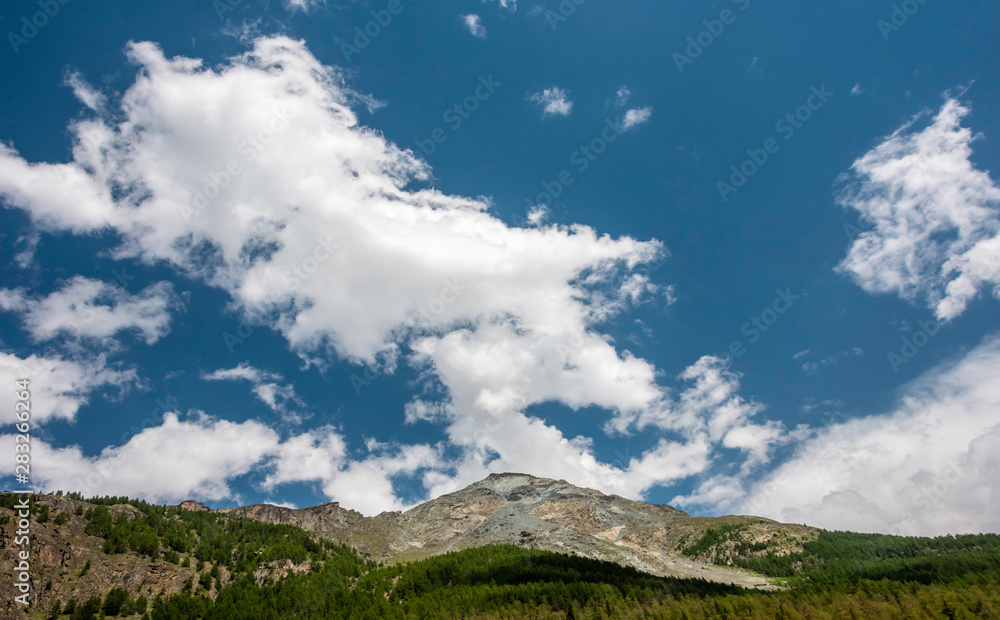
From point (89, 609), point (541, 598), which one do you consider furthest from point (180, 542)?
point (541, 598)

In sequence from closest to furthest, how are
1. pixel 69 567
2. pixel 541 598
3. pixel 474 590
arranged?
pixel 69 567
pixel 541 598
pixel 474 590

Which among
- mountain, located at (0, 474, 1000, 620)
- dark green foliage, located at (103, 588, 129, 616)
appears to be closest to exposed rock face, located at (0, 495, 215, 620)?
mountain, located at (0, 474, 1000, 620)

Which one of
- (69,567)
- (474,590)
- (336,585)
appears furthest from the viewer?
(336,585)

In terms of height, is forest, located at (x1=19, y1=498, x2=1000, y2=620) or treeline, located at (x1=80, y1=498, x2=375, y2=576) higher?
treeline, located at (x1=80, y1=498, x2=375, y2=576)

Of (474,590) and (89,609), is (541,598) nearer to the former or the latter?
(474,590)

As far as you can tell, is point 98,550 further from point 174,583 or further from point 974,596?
point 974,596

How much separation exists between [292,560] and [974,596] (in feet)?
675

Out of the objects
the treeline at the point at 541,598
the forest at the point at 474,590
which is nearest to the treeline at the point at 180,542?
the forest at the point at 474,590

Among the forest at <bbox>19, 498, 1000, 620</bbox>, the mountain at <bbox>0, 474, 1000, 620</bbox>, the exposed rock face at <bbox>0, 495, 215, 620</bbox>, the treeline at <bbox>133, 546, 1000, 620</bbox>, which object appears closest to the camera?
the exposed rock face at <bbox>0, 495, 215, 620</bbox>

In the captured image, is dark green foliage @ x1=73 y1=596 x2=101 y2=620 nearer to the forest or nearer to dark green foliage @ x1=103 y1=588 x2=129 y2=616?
the forest

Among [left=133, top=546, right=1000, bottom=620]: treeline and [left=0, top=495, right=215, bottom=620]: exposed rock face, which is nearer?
[left=0, top=495, right=215, bottom=620]: exposed rock face

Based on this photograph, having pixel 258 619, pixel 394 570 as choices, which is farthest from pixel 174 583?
pixel 394 570

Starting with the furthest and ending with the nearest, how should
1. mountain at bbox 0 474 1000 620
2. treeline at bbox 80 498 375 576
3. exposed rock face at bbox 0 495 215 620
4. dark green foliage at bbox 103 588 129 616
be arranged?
treeline at bbox 80 498 375 576, dark green foliage at bbox 103 588 129 616, mountain at bbox 0 474 1000 620, exposed rock face at bbox 0 495 215 620

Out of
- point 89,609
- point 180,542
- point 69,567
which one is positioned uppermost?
point 180,542
